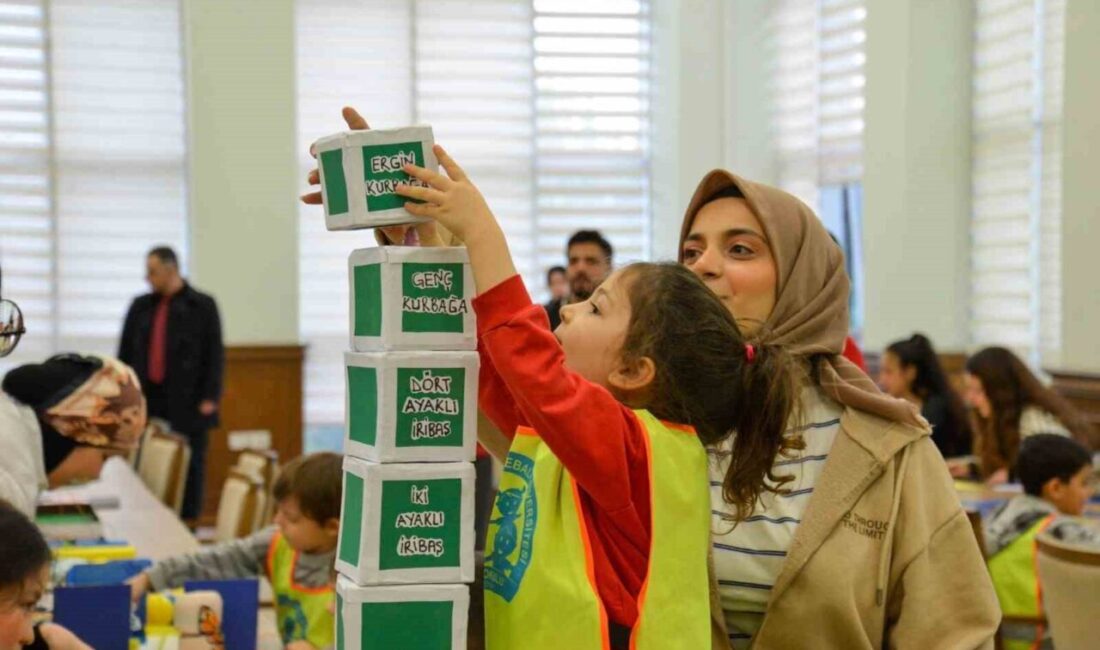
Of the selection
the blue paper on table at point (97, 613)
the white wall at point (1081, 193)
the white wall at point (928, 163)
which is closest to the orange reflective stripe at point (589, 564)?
the blue paper on table at point (97, 613)

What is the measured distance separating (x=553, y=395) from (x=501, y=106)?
795 centimetres

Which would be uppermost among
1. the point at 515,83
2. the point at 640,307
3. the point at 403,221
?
the point at 515,83

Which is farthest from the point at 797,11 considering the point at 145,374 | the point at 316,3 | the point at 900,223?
the point at 145,374

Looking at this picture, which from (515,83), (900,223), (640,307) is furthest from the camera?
(515,83)

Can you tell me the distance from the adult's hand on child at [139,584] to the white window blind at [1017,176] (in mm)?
5367

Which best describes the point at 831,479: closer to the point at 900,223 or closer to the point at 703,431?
the point at 703,431

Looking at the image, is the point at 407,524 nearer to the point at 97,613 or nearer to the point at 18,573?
the point at 18,573

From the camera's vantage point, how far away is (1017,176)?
7242mm

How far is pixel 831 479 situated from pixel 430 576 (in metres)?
0.54

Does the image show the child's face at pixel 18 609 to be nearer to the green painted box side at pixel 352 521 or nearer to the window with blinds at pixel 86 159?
the green painted box side at pixel 352 521

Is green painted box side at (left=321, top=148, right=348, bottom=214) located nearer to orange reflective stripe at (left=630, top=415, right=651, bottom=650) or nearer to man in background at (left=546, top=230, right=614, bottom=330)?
orange reflective stripe at (left=630, top=415, right=651, bottom=650)

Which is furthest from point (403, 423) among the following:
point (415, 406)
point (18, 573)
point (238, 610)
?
point (238, 610)

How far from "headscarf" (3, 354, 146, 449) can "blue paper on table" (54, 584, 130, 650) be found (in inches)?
10.4

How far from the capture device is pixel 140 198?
878 centimetres
